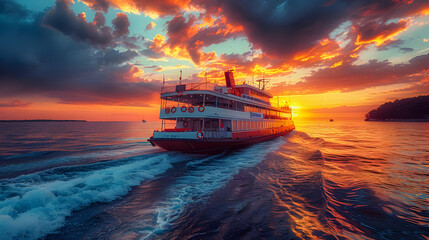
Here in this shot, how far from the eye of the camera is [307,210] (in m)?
6.53

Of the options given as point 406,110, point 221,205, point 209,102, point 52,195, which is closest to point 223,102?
point 209,102

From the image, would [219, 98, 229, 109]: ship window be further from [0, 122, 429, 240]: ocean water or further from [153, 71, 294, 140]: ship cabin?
[0, 122, 429, 240]: ocean water

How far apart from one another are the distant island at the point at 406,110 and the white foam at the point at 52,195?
192 meters

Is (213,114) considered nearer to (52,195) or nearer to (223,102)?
(223,102)

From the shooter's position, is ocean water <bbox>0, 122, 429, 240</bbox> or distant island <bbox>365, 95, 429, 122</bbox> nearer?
ocean water <bbox>0, 122, 429, 240</bbox>

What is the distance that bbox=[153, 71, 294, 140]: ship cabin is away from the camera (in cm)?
1711

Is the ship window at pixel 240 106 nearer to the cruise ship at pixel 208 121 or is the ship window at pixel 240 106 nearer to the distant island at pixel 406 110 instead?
the cruise ship at pixel 208 121

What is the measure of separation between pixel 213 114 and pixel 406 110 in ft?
628

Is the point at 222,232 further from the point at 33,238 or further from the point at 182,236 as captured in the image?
the point at 33,238

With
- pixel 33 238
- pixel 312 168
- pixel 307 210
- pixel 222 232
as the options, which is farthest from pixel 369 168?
pixel 33 238

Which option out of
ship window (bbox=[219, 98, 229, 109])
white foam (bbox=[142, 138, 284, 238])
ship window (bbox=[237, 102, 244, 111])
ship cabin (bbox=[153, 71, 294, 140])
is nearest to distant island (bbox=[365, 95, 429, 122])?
ship cabin (bbox=[153, 71, 294, 140])

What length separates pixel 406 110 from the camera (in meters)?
133

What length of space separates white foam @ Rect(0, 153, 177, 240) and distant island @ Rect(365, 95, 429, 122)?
192m

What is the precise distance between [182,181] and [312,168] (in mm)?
9916
